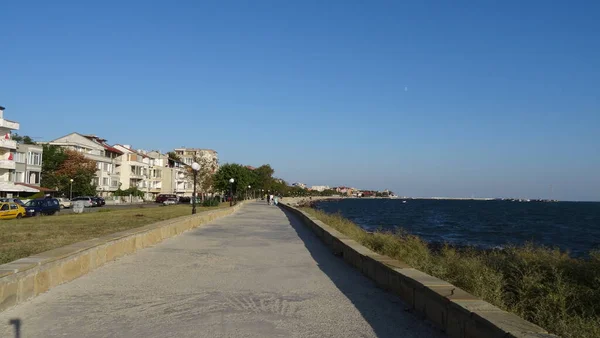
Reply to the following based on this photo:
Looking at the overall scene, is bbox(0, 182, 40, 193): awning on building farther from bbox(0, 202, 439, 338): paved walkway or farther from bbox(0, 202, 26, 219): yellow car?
bbox(0, 202, 439, 338): paved walkway

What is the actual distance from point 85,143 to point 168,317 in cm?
7956

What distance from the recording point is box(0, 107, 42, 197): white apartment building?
188 ft

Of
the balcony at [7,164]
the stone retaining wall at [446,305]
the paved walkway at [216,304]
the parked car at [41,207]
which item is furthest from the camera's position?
the balcony at [7,164]

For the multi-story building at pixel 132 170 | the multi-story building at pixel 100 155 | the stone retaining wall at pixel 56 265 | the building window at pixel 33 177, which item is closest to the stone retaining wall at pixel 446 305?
the stone retaining wall at pixel 56 265

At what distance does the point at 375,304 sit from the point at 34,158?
223 feet

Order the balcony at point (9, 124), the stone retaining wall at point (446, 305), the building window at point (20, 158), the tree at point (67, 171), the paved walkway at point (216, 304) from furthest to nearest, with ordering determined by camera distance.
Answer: the tree at point (67, 171) → the building window at point (20, 158) → the balcony at point (9, 124) → the paved walkway at point (216, 304) → the stone retaining wall at point (446, 305)

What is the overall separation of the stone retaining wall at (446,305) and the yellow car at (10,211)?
28.4 meters

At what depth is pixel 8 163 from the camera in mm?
57750

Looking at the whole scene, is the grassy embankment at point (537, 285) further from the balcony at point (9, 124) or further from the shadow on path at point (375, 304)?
the balcony at point (9, 124)

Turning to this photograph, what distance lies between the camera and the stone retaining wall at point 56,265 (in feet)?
20.7

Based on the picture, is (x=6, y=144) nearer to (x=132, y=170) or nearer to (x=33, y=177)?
(x=33, y=177)

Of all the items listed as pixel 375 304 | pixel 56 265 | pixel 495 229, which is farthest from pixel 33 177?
pixel 375 304

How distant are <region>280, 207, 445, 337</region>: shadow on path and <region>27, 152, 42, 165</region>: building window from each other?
63.0 meters

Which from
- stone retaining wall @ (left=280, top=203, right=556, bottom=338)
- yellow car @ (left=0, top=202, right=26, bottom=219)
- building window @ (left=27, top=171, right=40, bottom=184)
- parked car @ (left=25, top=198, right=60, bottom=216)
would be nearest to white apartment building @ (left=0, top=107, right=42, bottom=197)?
building window @ (left=27, top=171, right=40, bottom=184)
